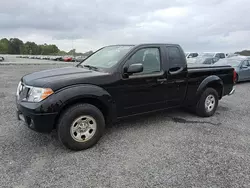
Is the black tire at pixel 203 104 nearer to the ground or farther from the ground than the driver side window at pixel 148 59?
nearer to the ground

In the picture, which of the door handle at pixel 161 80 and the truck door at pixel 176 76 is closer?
the door handle at pixel 161 80

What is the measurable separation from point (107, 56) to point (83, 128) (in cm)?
161

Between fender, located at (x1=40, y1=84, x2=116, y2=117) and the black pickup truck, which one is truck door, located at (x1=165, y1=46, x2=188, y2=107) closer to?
the black pickup truck

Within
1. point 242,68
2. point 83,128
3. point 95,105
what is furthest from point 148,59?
point 242,68

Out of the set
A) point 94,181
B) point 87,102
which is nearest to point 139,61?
point 87,102

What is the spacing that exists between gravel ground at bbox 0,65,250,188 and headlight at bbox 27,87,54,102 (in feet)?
2.89

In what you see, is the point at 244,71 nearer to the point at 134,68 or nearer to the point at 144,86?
the point at 144,86

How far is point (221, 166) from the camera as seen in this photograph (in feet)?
9.93

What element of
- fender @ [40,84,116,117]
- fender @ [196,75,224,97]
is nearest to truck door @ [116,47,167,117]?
fender @ [40,84,116,117]

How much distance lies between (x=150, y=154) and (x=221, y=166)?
3.41 feet

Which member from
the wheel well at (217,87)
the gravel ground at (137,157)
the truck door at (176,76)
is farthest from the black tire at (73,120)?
A: the wheel well at (217,87)

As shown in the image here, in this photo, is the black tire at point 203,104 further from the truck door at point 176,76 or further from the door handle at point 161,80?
the door handle at point 161,80

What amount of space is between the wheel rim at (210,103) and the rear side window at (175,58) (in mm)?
1237

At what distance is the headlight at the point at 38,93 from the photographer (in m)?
3.11
